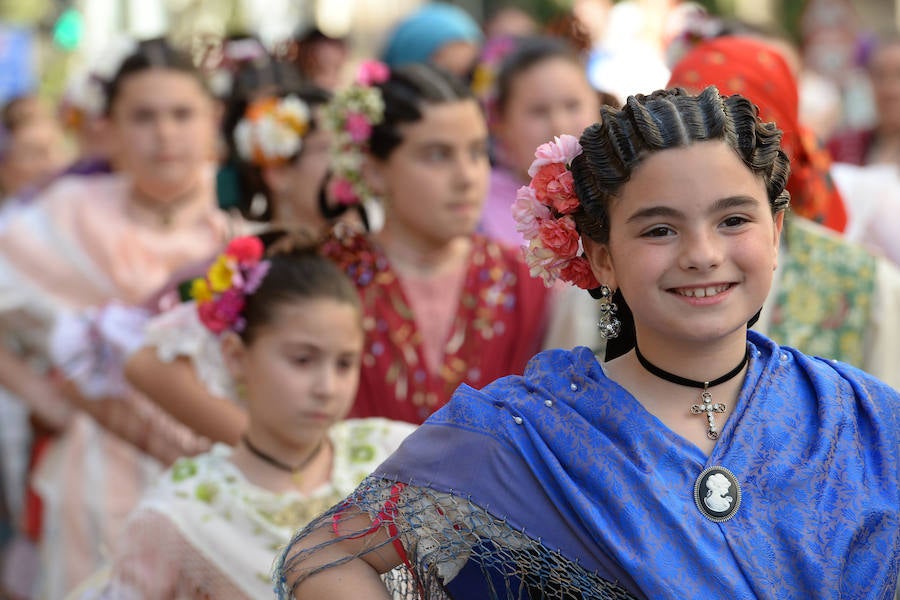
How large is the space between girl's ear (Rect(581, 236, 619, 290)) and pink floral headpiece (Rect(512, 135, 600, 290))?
18mm

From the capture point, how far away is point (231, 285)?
13.5 feet

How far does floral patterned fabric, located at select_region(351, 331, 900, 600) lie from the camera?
2500 mm

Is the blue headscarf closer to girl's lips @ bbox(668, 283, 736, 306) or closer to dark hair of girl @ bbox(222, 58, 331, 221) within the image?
dark hair of girl @ bbox(222, 58, 331, 221)

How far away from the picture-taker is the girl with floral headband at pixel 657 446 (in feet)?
8.29

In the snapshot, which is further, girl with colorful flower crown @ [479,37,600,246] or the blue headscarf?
the blue headscarf

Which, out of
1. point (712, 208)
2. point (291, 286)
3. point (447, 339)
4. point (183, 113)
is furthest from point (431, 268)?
point (712, 208)

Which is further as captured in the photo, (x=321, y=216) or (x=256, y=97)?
(x=256, y=97)

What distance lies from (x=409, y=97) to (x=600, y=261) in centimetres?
213

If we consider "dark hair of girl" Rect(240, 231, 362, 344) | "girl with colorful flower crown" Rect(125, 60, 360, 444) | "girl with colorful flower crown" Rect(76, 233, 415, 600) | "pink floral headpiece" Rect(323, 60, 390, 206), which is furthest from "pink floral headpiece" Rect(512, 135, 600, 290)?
"pink floral headpiece" Rect(323, 60, 390, 206)

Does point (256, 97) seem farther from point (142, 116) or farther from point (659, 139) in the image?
point (659, 139)

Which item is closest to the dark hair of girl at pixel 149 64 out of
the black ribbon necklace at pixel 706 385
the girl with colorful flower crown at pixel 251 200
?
the girl with colorful flower crown at pixel 251 200

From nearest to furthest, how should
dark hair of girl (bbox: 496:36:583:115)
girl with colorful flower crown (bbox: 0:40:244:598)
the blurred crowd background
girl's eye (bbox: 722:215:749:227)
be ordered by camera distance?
girl's eye (bbox: 722:215:749:227) < the blurred crowd background < girl with colorful flower crown (bbox: 0:40:244:598) < dark hair of girl (bbox: 496:36:583:115)

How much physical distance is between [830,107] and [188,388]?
5371 mm

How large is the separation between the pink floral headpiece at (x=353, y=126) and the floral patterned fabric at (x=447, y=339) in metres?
0.34
